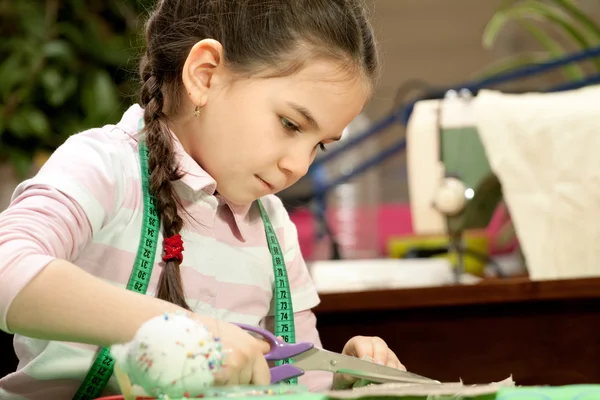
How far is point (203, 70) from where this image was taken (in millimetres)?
905

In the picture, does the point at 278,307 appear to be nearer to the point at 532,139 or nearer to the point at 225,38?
the point at 225,38

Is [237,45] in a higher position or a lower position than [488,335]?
higher

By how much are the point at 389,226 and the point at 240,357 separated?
7.72ft

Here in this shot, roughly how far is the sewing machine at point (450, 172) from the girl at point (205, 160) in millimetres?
680

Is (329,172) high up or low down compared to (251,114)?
up

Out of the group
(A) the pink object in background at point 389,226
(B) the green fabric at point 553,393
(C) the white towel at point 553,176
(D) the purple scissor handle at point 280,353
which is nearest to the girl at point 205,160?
(D) the purple scissor handle at point 280,353

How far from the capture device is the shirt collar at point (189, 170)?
2.94 feet

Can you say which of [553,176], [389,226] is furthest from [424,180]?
[389,226]

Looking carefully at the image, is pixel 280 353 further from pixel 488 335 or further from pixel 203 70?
pixel 488 335

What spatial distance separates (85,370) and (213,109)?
0.98 ft

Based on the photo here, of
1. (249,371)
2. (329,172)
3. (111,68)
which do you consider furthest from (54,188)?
(111,68)

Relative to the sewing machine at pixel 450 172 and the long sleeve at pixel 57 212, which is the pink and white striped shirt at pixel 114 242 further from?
the sewing machine at pixel 450 172

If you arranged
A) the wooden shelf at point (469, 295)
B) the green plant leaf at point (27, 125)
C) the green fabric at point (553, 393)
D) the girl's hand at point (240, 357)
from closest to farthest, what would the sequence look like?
the green fabric at point (553, 393) → the girl's hand at point (240, 357) → the wooden shelf at point (469, 295) → the green plant leaf at point (27, 125)

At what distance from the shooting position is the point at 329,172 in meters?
2.89
